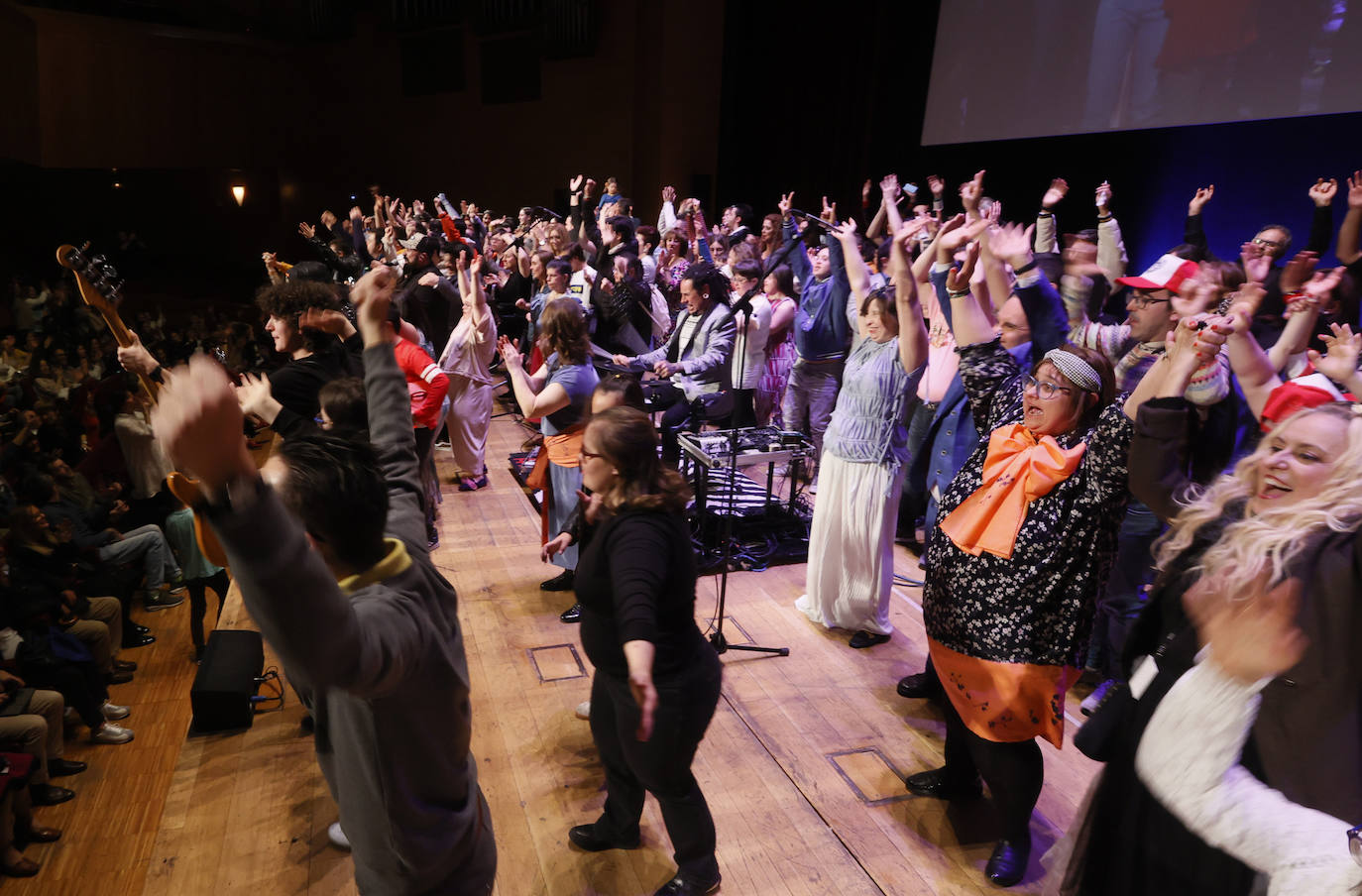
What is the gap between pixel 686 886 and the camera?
232 cm

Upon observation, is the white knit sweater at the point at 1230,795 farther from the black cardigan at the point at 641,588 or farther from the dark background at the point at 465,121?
the dark background at the point at 465,121

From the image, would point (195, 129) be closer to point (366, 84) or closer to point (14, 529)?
point (366, 84)

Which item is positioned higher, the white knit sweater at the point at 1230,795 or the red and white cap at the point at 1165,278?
the red and white cap at the point at 1165,278

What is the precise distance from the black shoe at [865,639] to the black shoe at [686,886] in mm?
1682

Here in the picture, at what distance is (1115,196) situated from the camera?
6.41m

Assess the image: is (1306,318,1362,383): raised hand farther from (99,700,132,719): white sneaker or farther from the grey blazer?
(99,700,132,719): white sneaker

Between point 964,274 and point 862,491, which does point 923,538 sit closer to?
point 862,491

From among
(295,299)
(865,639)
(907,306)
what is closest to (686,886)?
(865,639)

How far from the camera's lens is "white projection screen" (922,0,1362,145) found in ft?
16.0

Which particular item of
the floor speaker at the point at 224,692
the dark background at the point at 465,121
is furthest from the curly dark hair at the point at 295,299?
the dark background at the point at 465,121

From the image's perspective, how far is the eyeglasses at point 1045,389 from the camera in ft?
7.68

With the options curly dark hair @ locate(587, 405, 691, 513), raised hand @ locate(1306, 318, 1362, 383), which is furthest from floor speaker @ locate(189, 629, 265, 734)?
raised hand @ locate(1306, 318, 1362, 383)

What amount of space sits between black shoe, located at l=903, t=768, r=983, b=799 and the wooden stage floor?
4 centimetres

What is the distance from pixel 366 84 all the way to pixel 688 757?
16292mm
